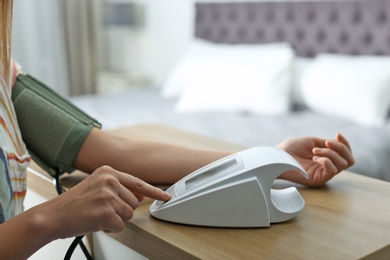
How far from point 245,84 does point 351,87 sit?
1.76 ft

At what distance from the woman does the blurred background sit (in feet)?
9.89

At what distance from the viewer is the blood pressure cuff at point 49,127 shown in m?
0.96

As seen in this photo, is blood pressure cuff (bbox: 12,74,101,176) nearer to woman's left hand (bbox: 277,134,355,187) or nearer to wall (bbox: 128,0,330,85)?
woman's left hand (bbox: 277,134,355,187)

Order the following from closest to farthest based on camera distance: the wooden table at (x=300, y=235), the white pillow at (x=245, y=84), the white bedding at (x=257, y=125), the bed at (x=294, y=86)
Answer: the wooden table at (x=300, y=235) < the white bedding at (x=257, y=125) < the bed at (x=294, y=86) < the white pillow at (x=245, y=84)

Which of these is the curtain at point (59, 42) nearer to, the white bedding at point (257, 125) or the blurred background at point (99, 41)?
the blurred background at point (99, 41)

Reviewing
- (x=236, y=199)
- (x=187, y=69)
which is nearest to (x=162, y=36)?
(x=187, y=69)

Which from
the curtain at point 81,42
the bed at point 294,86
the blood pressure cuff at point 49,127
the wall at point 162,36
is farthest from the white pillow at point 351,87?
the curtain at point 81,42

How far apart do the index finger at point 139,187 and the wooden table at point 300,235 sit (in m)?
0.04

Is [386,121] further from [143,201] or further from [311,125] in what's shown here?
[143,201]

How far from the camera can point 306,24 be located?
120 inches

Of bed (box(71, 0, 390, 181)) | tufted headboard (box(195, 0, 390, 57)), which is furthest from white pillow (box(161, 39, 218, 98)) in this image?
tufted headboard (box(195, 0, 390, 57))

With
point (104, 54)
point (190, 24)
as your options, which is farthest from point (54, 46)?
point (190, 24)

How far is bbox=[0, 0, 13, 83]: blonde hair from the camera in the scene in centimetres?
85

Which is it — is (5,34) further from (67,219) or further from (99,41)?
(99,41)
